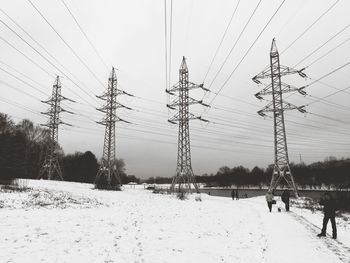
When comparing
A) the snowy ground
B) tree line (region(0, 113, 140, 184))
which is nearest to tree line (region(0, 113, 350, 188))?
tree line (region(0, 113, 140, 184))

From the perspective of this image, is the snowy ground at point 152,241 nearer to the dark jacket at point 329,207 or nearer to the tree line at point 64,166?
the dark jacket at point 329,207

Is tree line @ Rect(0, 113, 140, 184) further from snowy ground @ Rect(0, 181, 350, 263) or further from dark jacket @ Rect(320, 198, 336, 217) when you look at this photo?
dark jacket @ Rect(320, 198, 336, 217)

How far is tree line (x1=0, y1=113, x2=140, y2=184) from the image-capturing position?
41.4 m

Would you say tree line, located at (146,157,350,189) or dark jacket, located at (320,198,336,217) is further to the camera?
tree line, located at (146,157,350,189)

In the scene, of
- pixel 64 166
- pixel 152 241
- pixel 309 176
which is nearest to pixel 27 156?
pixel 64 166

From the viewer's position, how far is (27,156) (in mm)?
79688

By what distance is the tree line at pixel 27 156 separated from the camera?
4141cm

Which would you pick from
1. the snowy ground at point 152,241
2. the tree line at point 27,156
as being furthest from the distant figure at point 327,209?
the tree line at point 27,156

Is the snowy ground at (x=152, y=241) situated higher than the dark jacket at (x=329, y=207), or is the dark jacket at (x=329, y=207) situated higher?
the dark jacket at (x=329, y=207)

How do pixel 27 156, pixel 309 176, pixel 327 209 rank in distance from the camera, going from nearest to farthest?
pixel 327 209 → pixel 27 156 → pixel 309 176

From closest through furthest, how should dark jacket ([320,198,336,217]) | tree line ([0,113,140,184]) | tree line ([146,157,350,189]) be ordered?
dark jacket ([320,198,336,217]), tree line ([0,113,140,184]), tree line ([146,157,350,189])

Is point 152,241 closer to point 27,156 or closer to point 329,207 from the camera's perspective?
point 329,207

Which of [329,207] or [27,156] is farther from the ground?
[27,156]

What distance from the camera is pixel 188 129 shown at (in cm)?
4262
